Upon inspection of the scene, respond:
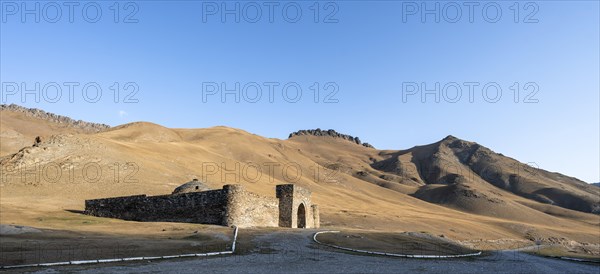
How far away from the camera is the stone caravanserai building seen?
30.6m

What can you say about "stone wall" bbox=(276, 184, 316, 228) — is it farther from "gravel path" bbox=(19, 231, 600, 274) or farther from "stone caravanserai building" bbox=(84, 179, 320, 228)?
"gravel path" bbox=(19, 231, 600, 274)

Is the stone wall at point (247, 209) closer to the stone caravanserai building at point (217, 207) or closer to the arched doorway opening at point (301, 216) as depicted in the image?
the stone caravanserai building at point (217, 207)

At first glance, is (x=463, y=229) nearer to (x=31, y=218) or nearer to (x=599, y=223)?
(x=31, y=218)

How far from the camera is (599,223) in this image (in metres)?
95.0

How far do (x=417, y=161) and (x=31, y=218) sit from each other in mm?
144606

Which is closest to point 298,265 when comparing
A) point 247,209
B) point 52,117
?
point 247,209

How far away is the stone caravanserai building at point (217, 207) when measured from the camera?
30.6 m

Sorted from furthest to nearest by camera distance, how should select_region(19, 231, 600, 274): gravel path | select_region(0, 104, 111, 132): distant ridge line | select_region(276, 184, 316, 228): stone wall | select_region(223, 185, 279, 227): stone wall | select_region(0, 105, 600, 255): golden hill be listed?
select_region(0, 104, 111, 132): distant ridge line, select_region(0, 105, 600, 255): golden hill, select_region(276, 184, 316, 228): stone wall, select_region(223, 185, 279, 227): stone wall, select_region(19, 231, 600, 274): gravel path

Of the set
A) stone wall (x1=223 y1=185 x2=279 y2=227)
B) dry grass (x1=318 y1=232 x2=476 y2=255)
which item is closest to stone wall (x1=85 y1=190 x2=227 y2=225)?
stone wall (x1=223 y1=185 x2=279 y2=227)

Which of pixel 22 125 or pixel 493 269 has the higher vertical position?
pixel 22 125

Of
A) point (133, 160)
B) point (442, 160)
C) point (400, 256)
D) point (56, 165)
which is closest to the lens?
point (400, 256)

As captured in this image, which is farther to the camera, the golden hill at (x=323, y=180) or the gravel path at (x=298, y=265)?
the golden hill at (x=323, y=180)

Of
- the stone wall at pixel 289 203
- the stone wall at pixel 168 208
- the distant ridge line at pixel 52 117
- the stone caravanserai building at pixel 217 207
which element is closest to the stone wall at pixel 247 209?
the stone caravanserai building at pixel 217 207

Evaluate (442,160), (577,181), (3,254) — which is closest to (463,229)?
(3,254)
